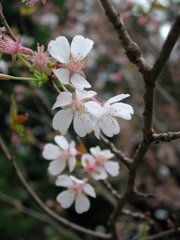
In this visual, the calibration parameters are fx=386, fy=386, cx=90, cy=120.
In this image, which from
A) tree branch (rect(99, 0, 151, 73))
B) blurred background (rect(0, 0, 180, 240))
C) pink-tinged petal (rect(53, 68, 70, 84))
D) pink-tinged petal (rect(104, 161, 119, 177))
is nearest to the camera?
tree branch (rect(99, 0, 151, 73))

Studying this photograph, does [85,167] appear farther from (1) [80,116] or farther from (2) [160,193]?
(2) [160,193]

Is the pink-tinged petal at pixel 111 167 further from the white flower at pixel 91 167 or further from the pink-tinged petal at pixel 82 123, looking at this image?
the pink-tinged petal at pixel 82 123

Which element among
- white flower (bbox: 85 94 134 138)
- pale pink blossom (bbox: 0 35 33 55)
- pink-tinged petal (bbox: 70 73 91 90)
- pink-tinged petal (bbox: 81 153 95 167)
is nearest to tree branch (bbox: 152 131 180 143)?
white flower (bbox: 85 94 134 138)

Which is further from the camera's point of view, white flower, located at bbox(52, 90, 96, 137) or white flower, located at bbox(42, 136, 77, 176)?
white flower, located at bbox(42, 136, 77, 176)

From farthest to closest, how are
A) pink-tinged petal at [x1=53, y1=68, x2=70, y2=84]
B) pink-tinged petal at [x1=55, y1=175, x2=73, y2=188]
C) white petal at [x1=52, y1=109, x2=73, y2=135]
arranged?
pink-tinged petal at [x1=55, y1=175, x2=73, y2=188] < white petal at [x1=52, y1=109, x2=73, y2=135] < pink-tinged petal at [x1=53, y1=68, x2=70, y2=84]

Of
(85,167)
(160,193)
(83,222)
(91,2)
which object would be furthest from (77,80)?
(83,222)

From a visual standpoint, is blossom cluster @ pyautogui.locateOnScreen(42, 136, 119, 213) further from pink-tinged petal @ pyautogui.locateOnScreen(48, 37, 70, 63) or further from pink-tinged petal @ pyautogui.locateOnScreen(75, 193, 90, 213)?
pink-tinged petal @ pyautogui.locateOnScreen(48, 37, 70, 63)

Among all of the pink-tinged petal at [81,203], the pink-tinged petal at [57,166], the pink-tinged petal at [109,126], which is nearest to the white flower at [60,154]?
the pink-tinged petal at [57,166]
